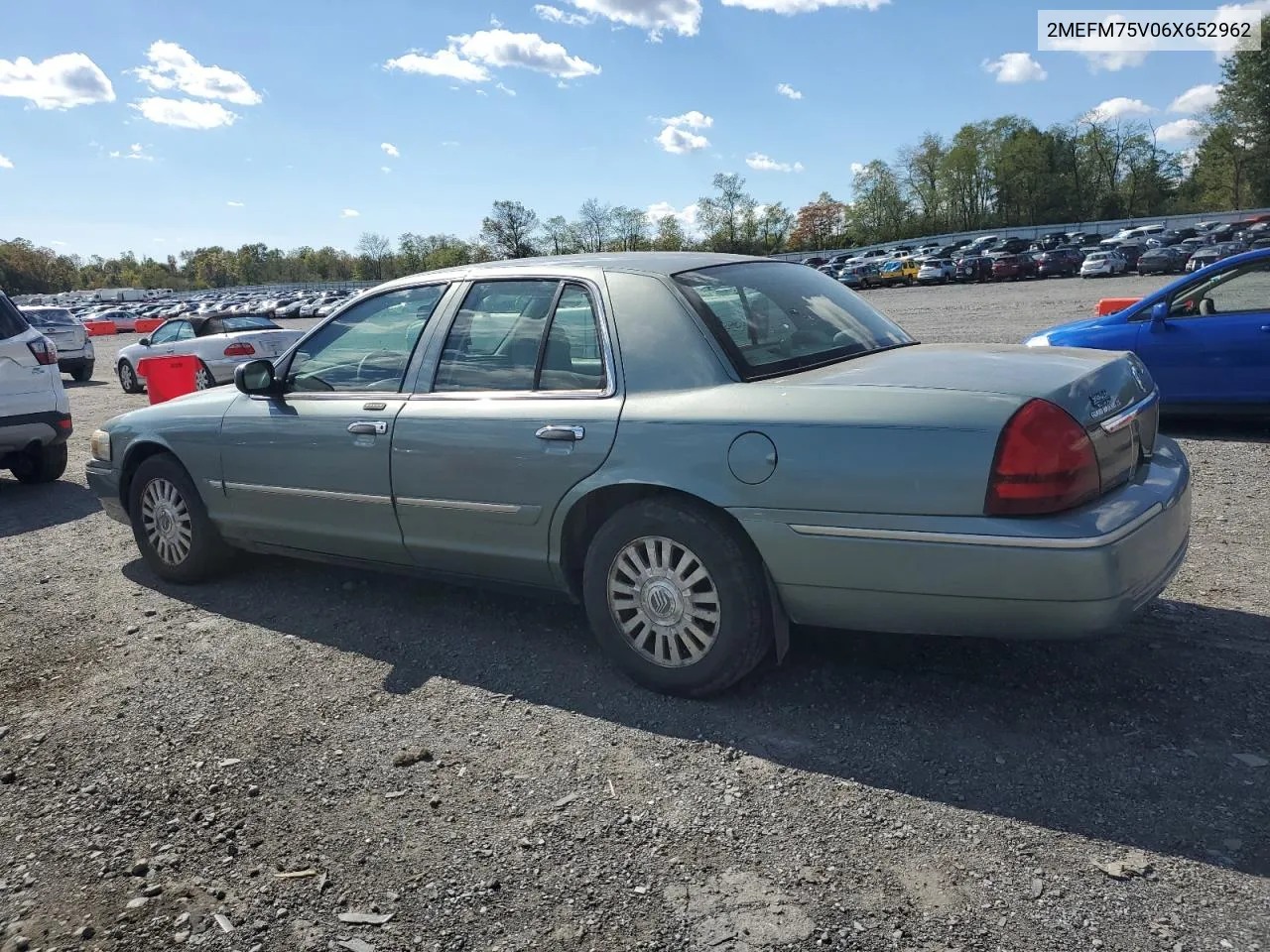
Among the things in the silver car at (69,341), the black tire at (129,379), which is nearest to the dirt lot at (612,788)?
the black tire at (129,379)

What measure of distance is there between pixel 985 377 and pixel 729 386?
853mm

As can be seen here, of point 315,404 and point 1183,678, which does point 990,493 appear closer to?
point 1183,678

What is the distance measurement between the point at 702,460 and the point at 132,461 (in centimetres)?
363

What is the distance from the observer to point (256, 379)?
4871 millimetres

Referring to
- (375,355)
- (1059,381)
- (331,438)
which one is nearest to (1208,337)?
(1059,381)

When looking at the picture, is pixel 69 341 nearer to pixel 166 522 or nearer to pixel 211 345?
pixel 211 345

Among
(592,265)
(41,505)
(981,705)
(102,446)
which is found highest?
(592,265)

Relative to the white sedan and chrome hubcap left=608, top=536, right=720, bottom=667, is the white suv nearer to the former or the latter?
the white sedan

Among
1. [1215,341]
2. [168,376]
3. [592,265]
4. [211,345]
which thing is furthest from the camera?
[211,345]

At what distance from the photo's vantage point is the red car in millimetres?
49000

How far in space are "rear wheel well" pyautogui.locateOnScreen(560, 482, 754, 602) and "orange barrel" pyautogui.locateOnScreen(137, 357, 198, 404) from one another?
10.9 m

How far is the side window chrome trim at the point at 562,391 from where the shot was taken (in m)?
3.87

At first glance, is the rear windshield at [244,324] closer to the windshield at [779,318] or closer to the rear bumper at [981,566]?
the windshield at [779,318]

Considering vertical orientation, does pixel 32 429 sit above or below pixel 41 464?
above
